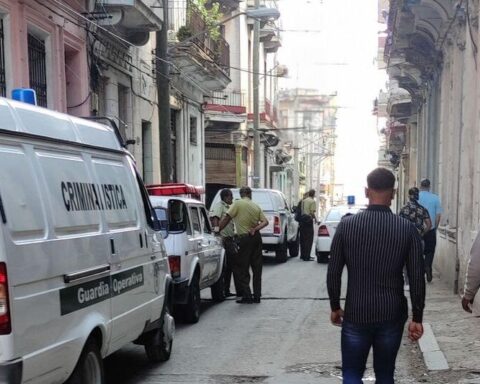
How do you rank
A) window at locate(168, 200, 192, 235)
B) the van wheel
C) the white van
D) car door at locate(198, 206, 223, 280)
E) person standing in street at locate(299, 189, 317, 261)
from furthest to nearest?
1. person standing in street at locate(299, 189, 317, 261)
2. car door at locate(198, 206, 223, 280)
3. window at locate(168, 200, 192, 235)
4. the van wheel
5. the white van

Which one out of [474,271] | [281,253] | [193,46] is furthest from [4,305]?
[193,46]

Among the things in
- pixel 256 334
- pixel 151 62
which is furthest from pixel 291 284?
pixel 151 62

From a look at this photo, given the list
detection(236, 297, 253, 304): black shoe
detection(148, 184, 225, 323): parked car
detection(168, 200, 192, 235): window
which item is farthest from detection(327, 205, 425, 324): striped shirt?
detection(236, 297, 253, 304): black shoe

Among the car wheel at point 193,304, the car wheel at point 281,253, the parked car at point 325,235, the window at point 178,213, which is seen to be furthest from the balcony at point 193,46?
the car wheel at point 193,304

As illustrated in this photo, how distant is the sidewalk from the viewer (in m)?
6.25

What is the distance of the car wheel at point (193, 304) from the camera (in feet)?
29.5

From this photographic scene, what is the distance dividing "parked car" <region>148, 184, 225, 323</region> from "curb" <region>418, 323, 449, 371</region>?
3028 millimetres

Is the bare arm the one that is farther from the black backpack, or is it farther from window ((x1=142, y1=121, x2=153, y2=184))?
the black backpack

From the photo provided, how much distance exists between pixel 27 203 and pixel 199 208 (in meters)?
6.14

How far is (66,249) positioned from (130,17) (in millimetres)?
11000

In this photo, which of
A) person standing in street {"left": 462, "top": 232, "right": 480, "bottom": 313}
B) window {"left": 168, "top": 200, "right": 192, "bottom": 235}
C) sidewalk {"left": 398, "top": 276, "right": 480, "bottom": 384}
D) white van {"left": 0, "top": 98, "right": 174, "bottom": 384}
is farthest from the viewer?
window {"left": 168, "top": 200, "right": 192, "bottom": 235}

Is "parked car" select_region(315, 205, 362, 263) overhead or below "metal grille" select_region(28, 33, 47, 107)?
below

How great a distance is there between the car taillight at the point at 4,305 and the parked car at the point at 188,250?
12.2 ft

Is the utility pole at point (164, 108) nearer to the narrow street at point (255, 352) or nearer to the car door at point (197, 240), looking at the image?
the narrow street at point (255, 352)
